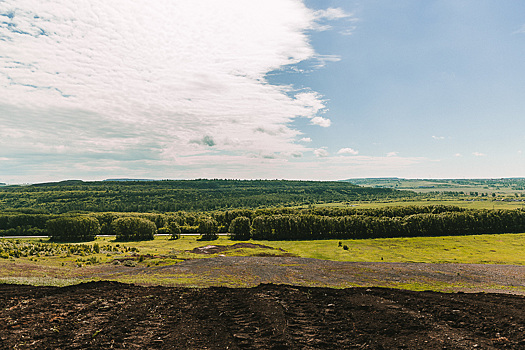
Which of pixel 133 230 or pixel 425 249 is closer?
pixel 425 249

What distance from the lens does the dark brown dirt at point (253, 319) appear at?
2267 cm

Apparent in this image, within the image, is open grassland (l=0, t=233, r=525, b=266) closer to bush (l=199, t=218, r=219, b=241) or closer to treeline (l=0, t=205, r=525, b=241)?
treeline (l=0, t=205, r=525, b=241)

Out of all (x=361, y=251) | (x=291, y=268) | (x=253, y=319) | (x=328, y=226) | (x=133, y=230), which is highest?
(x=253, y=319)

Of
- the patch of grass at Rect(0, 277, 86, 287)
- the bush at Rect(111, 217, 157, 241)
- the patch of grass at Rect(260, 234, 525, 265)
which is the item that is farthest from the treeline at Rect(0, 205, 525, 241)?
the patch of grass at Rect(0, 277, 86, 287)

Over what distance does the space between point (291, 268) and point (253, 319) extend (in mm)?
37718

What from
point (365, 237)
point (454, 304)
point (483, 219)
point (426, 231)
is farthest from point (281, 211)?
point (454, 304)

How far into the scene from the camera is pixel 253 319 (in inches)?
1086

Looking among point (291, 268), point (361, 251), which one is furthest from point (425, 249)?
point (291, 268)

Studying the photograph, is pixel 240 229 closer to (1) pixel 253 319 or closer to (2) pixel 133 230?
(2) pixel 133 230

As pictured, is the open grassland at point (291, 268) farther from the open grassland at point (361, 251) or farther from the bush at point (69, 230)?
the bush at point (69, 230)

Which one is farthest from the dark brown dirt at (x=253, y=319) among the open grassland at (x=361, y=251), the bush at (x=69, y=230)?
the bush at (x=69, y=230)

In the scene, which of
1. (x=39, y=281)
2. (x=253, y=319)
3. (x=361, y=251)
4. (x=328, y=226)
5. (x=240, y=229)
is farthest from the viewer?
(x=240, y=229)

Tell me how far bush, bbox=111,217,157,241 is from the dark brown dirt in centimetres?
8912

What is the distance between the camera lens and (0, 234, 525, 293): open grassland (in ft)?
161
